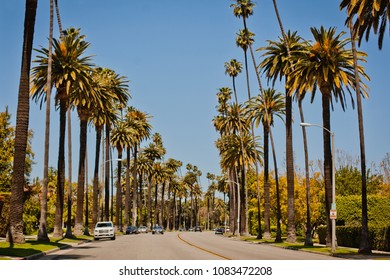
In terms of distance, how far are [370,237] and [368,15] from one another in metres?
19.2

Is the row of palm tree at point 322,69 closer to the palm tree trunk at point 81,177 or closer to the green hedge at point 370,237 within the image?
the green hedge at point 370,237

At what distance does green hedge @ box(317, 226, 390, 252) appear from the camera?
3938 cm

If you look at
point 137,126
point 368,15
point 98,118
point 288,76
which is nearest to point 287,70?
point 288,76

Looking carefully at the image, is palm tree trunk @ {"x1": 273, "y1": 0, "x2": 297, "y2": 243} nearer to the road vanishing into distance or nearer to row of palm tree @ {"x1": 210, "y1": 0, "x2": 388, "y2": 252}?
row of palm tree @ {"x1": 210, "y1": 0, "x2": 388, "y2": 252}

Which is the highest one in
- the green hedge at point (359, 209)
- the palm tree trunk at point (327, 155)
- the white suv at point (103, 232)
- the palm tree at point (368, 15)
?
the palm tree at point (368, 15)

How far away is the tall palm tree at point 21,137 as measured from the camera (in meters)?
32.0

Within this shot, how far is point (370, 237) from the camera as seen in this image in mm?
42094

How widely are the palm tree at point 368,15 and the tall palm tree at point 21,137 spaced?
2060 centimetres

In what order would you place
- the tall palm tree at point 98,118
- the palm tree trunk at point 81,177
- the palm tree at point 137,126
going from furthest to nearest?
the palm tree at point 137,126
the tall palm tree at point 98,118
the palm tree trunk at point 81,177

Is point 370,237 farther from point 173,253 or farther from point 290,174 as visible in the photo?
point 173,253

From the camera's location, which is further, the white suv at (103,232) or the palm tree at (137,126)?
the palm tree at (137,126)

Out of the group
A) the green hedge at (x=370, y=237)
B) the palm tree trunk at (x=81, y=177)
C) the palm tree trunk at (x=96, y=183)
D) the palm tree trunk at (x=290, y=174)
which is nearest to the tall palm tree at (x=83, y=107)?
the palm tree trunk at (x=81, y=177)

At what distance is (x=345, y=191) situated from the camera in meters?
82.3

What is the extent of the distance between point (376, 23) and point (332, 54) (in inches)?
365
